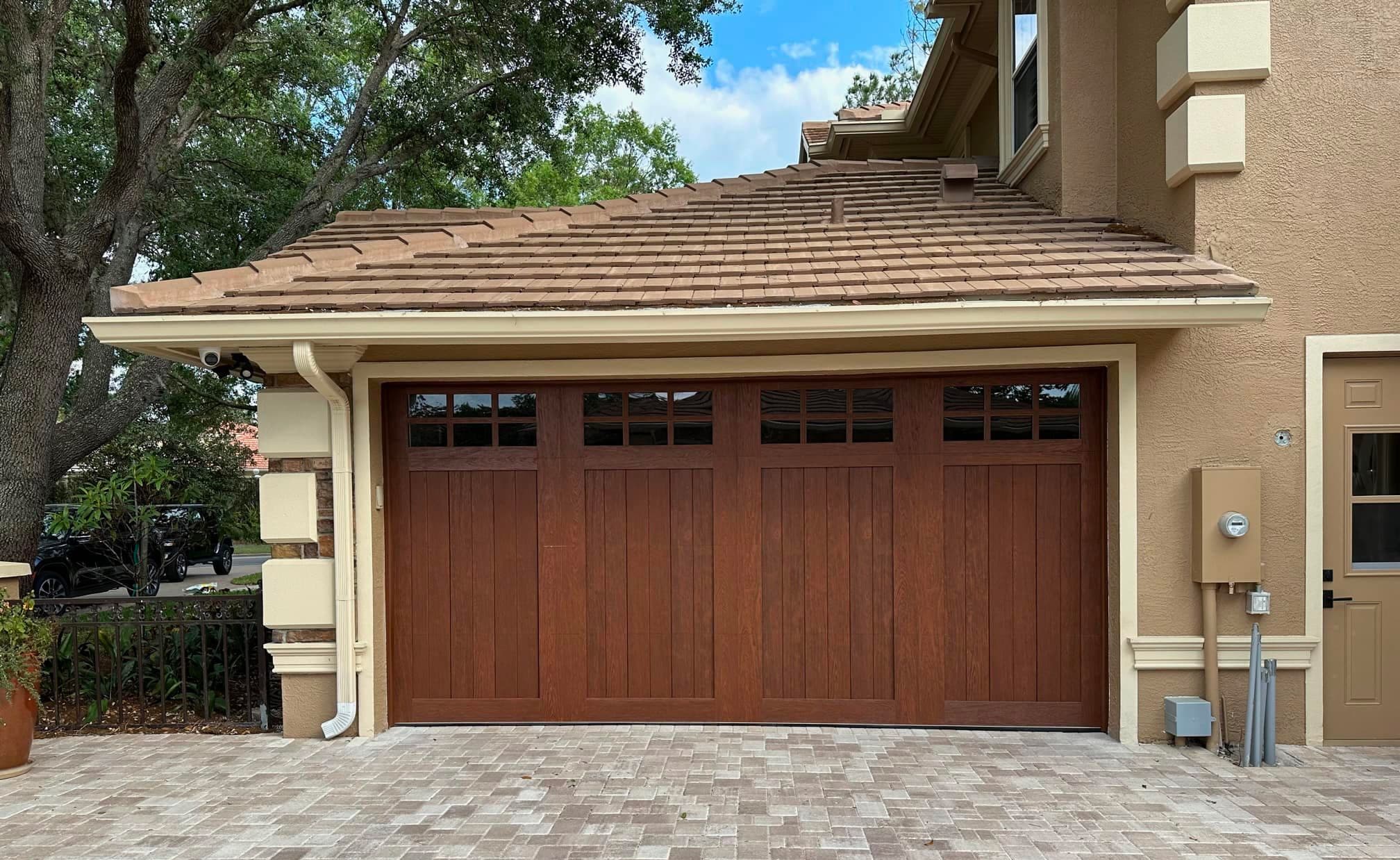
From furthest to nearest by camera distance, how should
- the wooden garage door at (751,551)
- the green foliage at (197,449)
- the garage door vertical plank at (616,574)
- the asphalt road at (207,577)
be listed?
the asphalt road at (207,577) → the green foliage at (197,449) → the garage door vertical plank at (616,574) → the wooden garage door at (751,551)

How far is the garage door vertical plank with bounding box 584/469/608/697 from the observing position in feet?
19.1

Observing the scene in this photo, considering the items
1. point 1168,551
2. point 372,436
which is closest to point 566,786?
point 372,436

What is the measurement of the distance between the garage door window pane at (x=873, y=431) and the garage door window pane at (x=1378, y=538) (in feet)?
9.52

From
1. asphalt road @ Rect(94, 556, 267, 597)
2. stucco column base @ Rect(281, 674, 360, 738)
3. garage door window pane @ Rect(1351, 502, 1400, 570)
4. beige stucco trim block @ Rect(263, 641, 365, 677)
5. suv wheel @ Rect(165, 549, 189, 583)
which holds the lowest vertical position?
asphalt road @ Rect(94, 556, 267, 597)

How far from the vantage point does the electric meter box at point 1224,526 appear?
5098 mm

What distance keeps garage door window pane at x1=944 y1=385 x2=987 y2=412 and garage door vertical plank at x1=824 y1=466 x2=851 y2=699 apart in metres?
0.82

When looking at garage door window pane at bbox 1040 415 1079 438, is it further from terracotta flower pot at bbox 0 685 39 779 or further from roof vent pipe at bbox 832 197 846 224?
terracotta flower pot at bbox 0 685 39 779

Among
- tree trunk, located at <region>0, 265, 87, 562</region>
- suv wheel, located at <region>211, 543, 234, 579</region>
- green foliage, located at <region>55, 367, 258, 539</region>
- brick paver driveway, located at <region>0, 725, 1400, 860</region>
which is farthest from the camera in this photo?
suv wheel, located at <region>211, 543, 234, 579</region>

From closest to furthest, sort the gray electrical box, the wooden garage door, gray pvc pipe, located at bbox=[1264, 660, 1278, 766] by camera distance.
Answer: gray pvc pipe, located at bbox=[1264, 660, 1278, 766]
the gray electrical box
the wooden garage door

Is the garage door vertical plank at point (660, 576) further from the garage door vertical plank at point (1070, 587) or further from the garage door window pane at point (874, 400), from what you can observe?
the garage door vertical plank at point (1070, 587)

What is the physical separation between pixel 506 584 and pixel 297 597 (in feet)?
4.45

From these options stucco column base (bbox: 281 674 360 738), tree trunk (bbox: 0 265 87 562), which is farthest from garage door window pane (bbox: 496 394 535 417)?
tree trunk (bbox: 0 265 87 562)

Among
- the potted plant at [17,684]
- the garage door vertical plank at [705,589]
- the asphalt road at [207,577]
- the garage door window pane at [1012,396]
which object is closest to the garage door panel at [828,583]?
the garage door vertical plank at [705,589]

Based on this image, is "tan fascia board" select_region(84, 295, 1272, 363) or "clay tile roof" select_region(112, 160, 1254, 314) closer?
"tan fascia board" select_region(84, 295, 1272, 363)
